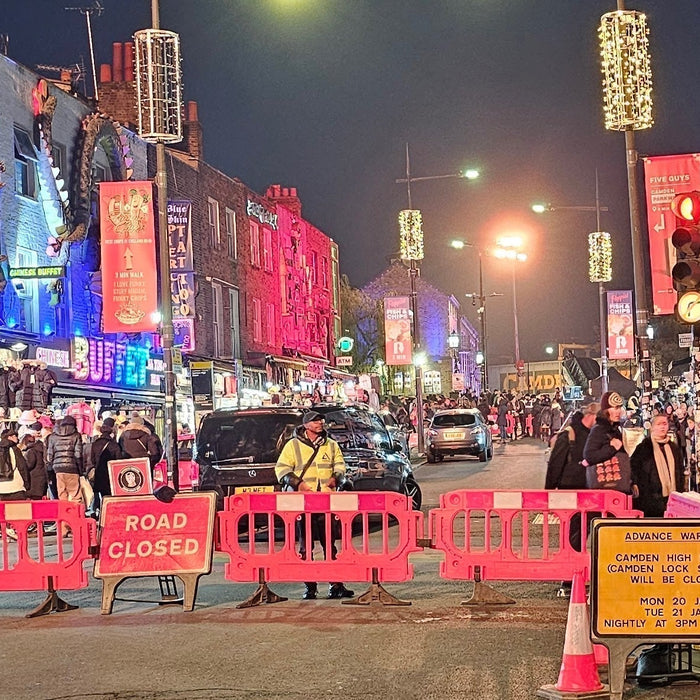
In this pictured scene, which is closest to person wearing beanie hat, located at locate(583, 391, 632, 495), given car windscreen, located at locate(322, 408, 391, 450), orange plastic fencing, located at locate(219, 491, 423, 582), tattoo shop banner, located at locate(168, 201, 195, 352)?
orange plastic fencing, located at locate(219, 491, 423, 582)

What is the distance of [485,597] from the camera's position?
10.3 meters

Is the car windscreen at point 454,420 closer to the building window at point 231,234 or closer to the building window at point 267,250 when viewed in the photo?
the building window at point 231,234

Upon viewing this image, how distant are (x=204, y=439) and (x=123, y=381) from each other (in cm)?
1379

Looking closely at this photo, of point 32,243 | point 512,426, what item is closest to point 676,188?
point 32,243

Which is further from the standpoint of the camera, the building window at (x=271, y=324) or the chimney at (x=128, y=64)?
the building window at (x=271, y=324)

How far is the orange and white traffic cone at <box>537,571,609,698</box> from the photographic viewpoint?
690 centimetres

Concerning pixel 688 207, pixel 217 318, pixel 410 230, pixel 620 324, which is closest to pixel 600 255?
pixel 620 324

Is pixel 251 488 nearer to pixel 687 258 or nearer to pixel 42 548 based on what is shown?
pixel 42 548

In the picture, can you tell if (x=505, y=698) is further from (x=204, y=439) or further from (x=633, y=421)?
(x=633, y=421)

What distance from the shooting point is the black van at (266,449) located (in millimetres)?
15133

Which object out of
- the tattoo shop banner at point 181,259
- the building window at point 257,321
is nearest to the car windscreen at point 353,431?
the tattoo shop banner at point 181,259

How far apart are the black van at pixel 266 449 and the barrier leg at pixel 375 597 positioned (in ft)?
13.0

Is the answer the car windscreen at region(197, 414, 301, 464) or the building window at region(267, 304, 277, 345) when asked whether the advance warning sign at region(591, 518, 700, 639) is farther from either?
the building window at region(267, 304, 277, 345)

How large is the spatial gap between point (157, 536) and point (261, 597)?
1089mm
